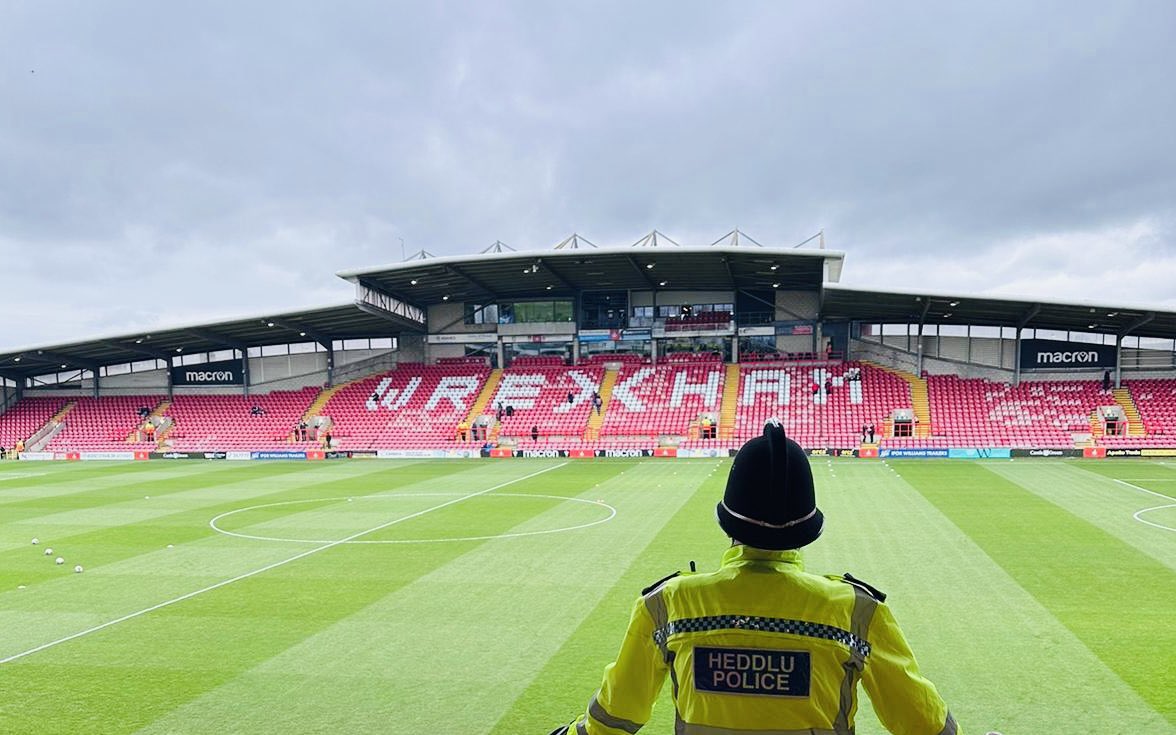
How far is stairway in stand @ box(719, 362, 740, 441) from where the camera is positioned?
122 feet

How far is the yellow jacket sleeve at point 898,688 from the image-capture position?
7.02 ft

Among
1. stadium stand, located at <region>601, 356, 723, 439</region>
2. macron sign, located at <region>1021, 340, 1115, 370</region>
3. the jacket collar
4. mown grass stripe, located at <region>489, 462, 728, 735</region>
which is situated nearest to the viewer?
the jacket collar

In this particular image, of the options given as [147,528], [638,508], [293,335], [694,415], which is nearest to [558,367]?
[694,415]

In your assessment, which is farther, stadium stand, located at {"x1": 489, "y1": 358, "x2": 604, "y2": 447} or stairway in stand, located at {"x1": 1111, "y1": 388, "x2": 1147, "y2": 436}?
stadium stand, located at {"x1": 489, "y1": 358, "x2": 604, "y2": 447}

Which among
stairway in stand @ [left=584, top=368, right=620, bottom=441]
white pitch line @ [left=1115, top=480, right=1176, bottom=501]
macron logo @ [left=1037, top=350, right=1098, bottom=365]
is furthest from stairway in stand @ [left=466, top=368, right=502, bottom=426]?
macron logo @ [left=1037, top=350, right=1098, bottom=365]

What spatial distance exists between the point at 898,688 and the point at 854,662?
0.46 feet

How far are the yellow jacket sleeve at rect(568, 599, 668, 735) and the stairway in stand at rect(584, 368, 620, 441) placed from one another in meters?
35.5

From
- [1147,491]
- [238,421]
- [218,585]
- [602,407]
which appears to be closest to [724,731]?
[218,585]

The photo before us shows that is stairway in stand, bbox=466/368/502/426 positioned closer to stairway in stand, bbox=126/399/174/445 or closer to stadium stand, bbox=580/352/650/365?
stadium stand, bbox=580/352/650/365

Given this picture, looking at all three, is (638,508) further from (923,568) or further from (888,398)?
(888,398)

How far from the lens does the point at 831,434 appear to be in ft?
116

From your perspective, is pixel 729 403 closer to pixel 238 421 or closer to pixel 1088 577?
pixel 1088 577

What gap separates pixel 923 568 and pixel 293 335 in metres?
41.1

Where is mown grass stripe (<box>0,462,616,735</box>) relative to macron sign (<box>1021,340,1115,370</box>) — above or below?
below
